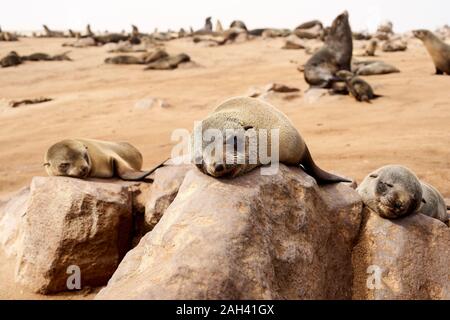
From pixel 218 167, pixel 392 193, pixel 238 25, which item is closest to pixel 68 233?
pixel 218 167

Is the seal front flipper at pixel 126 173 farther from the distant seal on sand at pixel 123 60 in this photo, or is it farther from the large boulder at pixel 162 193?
the distant seal on sand at pixel 123 60

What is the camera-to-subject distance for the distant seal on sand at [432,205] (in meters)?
4.25

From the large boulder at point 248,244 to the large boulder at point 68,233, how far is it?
1.10 meters

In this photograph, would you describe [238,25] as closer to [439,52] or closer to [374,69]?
[374,69]

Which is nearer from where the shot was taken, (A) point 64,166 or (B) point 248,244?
Result: (B) point 248,244

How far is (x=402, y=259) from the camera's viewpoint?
347 centimetres

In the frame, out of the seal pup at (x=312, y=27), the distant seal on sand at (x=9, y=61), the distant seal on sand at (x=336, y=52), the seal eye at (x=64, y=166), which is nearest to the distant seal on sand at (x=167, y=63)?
the distant seal on sand at (x=9, y=61)

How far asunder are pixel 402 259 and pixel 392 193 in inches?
18.5

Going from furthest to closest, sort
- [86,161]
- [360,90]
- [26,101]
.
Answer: [26,101] < [360,90] < [86,161]

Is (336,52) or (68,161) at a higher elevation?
(68,161)

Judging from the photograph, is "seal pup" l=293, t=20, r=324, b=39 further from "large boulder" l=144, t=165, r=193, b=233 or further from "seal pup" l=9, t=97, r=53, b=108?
"large boulder" l=144, t=165, r=193, b=233

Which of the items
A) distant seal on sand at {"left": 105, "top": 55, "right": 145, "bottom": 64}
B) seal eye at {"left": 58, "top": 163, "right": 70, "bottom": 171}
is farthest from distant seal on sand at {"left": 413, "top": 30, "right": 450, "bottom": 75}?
seal eye at {"left": 58, "top": 163, "right": 70, "bottom": 171}

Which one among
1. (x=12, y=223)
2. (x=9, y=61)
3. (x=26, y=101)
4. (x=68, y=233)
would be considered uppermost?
(x=68, y=233)
